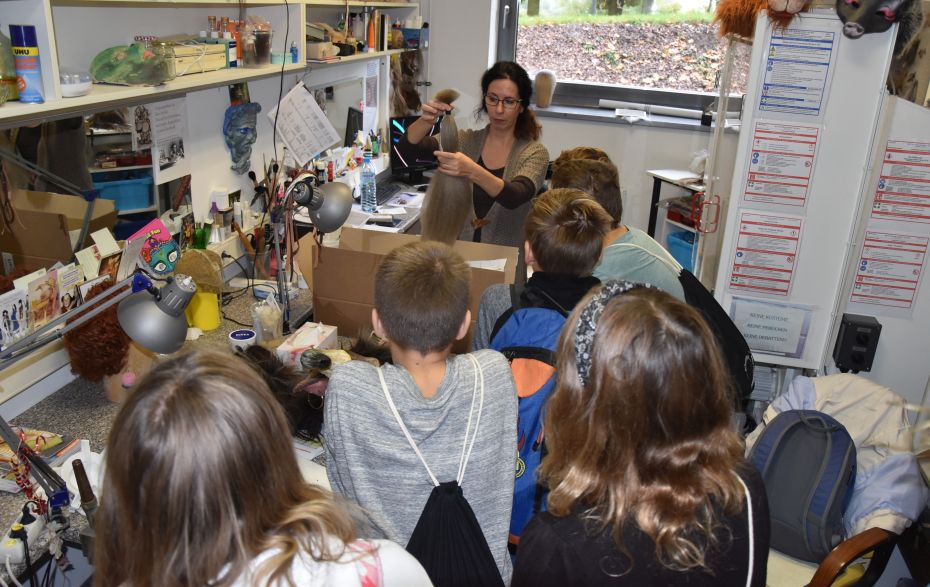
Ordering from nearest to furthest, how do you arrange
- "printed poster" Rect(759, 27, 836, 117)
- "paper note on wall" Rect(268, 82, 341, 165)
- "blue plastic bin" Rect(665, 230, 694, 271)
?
"printed poster" Rect(759, 27, 836, 117) → "paper note on wall" Rect(268, 82, 341, 165) → "blue plastic bin" Rect(665, 230, 694, 271)

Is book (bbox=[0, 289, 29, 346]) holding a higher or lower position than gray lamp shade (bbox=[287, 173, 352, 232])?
lower

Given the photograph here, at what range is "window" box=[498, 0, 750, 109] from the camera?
5.12 m

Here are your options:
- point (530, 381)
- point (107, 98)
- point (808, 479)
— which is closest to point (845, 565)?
point (808, 479)

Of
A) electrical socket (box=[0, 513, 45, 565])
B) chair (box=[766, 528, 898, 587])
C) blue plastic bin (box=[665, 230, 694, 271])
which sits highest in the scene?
electrical socket (box=[0, 513, 45, 565])

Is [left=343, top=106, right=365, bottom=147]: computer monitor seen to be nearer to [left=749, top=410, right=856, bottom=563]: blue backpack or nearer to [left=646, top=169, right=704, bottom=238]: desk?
[left=646, top=169, right=704, bottom=238]: desk

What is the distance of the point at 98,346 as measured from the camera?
1.99 meters

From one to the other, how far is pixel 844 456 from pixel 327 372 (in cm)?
164

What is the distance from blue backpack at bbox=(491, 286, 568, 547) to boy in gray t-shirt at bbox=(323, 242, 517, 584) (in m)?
0.20

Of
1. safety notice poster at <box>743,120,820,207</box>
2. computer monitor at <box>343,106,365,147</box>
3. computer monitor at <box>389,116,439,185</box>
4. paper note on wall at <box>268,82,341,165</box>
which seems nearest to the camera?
safety notice poster at <box>743,120,820,207</box>

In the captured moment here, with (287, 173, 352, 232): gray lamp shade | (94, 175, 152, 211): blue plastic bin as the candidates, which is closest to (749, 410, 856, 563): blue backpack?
(287, 173, 352, 232): gray lamp shade

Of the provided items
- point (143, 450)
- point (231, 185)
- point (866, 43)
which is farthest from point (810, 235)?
point (143, 450)

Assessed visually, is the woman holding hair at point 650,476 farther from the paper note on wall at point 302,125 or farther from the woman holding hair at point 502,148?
the paper note on wall at point 302,125

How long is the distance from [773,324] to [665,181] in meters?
2.04

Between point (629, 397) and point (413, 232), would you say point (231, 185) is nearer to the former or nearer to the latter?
point (413, 232)
